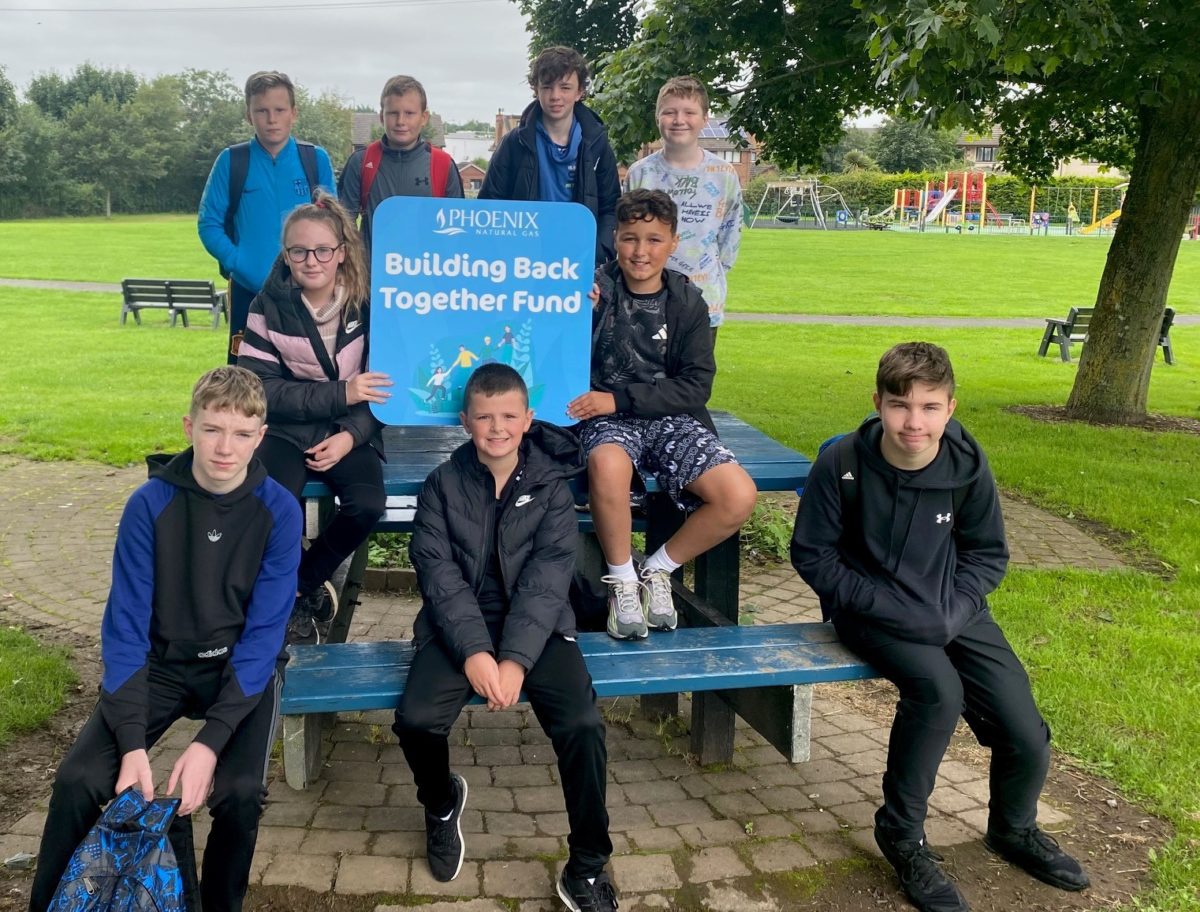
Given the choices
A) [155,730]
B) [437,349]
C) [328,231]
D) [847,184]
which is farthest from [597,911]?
[847,184]

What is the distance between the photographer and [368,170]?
5.28 meters

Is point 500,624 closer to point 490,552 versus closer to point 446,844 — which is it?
point 490,552

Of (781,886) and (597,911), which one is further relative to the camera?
(781,886)

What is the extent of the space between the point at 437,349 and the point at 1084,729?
2754mm

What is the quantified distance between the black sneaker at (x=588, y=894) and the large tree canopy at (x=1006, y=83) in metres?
4.10

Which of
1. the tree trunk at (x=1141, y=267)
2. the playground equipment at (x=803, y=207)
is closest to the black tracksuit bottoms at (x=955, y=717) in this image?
the tree trunk at (x=1141, y=267)

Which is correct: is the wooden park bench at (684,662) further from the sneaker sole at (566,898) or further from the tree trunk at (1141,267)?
the tree trunk at (1141,267)

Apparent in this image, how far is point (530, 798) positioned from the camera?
3.57 metres

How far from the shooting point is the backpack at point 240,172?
17.1ft

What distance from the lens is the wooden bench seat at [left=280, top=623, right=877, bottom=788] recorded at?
2.95 meters

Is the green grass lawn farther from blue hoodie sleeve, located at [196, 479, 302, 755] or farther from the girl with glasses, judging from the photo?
the girl with glasses

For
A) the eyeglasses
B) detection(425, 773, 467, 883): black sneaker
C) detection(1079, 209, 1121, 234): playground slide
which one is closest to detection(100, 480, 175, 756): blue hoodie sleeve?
detection(425, 773, 467, 883): black sneaker

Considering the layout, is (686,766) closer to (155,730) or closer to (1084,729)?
(1084,729)

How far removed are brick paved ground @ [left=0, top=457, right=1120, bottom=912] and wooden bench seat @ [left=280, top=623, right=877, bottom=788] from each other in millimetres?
217
